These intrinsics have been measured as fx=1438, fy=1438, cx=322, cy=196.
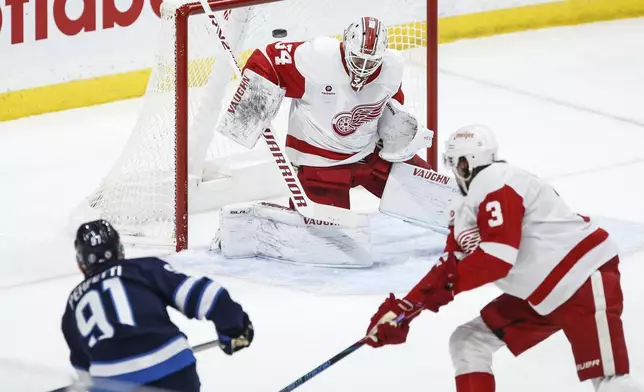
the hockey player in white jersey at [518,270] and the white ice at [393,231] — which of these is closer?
the hockey player in white jersey at [518,270]

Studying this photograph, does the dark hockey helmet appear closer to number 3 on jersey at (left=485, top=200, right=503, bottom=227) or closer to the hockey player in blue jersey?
the hockey player in blue jersey

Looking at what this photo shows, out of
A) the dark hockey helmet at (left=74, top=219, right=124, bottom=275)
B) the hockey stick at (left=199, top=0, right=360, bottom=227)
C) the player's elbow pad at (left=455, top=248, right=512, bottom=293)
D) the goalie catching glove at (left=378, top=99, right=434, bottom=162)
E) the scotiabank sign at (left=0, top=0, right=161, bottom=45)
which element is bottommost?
the player's elbow pad at (left=455, top=248, right=512, bottom=293)

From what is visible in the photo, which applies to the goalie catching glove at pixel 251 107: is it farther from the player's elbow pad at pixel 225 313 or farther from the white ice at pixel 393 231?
the player's elbow pad at pixel 225 313

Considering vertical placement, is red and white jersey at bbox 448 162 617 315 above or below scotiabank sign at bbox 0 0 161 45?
below

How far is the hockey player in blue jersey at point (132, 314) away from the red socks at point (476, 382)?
0.64 m

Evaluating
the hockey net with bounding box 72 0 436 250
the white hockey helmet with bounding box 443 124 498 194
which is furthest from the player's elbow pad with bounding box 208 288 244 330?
the hockey net with bounding box 72 0 436 250

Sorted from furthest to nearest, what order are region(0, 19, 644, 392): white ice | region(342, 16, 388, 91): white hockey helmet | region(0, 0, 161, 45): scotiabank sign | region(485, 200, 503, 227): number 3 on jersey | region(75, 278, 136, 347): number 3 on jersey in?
region(0, 0, 161, 45): scotiabank sign < region(342, 16, 388, 91): white hockey helmet < region(0, 19, 644, 392): white ice < region(485, 200, 503, 227): number 3 on jersey < region(75, 278, 136, 347): number 3 on jersey

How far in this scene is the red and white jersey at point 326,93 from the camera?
5.07m

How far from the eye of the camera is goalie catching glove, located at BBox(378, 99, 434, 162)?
5.24 m

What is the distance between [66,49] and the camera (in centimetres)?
700

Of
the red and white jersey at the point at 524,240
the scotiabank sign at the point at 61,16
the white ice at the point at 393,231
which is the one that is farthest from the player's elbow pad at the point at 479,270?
the scotiabank sign at the point at 61,16

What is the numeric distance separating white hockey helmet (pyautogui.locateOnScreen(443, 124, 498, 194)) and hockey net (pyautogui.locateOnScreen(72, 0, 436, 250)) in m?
1.88

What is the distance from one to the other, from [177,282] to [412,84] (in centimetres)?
290

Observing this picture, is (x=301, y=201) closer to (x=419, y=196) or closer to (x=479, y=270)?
(x=419, y=196)
